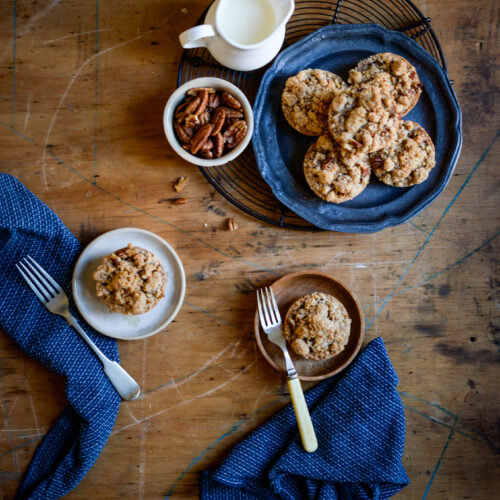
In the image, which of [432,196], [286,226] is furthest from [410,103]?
[286,226]

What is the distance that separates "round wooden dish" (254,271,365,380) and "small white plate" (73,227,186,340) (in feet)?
0.98

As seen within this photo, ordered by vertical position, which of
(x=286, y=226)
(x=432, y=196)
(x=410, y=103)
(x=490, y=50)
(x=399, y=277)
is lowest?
(x=399, y=277)

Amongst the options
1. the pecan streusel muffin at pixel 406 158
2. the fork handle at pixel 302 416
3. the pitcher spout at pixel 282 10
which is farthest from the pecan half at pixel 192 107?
the fork handle at pixel 302 416

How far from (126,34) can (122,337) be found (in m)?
1.05

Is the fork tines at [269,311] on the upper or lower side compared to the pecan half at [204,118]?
lower

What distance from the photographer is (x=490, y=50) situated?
5.32 feet

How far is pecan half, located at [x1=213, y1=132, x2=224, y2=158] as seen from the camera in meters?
1.41

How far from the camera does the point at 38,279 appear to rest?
1.48m

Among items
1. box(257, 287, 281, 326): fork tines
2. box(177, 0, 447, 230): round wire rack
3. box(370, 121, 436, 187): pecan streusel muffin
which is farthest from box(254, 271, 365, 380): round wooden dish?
box(370, 121, 436, 187): pecan streusel muffin

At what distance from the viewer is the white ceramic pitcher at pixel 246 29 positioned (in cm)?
134

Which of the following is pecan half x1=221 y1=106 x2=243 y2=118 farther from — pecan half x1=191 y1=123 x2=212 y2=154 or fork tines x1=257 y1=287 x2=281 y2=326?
fork tines x1=257 y1=287 x2=281 y2=326

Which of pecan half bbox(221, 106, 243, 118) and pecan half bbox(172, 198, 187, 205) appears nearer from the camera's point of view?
pecan half bbox(221, 106, 243, 118)

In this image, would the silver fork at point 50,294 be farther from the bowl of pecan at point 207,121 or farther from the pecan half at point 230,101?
the pecan half at point 230,101

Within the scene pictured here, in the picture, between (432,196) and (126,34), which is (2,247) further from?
(432,196)
